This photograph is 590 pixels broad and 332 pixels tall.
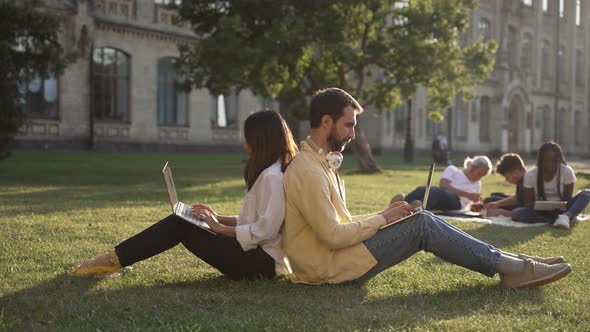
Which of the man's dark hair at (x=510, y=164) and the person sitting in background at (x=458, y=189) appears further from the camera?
the person sitting in background at (x=458, y=189)

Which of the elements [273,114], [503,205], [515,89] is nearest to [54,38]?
[503,205]

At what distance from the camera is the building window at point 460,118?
4469 centimetres

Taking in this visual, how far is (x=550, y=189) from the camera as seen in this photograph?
32.0 ft

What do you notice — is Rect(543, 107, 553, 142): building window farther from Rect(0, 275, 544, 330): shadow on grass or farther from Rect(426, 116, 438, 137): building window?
Rect(0, 275, 544, 330): shadow on grass

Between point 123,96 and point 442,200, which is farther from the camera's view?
point 123,96

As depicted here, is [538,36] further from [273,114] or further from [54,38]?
[273,114]

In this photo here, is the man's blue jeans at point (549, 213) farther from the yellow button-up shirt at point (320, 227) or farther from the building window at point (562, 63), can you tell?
the building window at point (562, 63)

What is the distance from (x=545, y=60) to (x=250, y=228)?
2085 inches

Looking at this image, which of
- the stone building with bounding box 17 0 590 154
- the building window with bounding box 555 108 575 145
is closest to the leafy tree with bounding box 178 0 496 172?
the stone building with bounding box 17 0 590 154

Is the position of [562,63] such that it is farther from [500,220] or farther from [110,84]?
[500,220]

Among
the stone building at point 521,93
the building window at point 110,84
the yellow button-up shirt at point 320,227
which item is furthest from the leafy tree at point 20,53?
the stone building at point 521,93

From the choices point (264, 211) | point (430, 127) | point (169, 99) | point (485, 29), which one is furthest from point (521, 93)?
point (264, 211)

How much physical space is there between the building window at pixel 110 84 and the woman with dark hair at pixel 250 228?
26.6 meters

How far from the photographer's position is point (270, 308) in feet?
14.6
